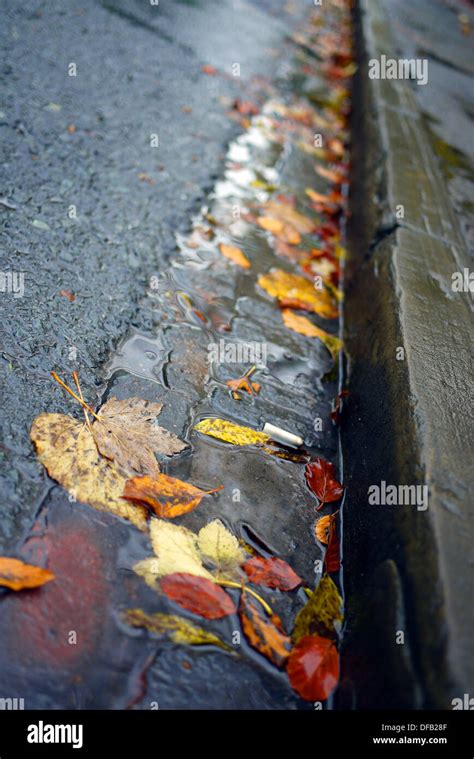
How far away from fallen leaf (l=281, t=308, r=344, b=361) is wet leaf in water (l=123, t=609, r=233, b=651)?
1194 millimetres

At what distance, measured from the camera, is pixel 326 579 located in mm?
1384

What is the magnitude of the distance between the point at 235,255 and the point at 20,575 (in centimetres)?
162

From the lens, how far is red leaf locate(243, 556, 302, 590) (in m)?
1.35

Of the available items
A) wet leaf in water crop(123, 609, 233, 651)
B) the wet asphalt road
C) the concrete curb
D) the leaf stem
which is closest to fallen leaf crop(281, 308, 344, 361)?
the concrete curb

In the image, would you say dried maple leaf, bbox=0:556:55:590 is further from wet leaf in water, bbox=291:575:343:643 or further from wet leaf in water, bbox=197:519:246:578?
wet leaf in water, bbox=291:575:343:643

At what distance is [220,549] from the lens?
4.45 ft

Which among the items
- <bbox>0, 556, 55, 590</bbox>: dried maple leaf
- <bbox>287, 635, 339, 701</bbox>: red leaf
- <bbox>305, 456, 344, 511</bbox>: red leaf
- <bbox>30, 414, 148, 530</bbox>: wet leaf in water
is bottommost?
<bbox>287, 635, 339, 701</bbox>: red leaf

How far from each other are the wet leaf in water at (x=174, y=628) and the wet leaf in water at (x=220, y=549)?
139 millimetres

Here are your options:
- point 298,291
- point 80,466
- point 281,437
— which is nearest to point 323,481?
point 281,437

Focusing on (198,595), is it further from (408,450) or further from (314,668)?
(408,450)

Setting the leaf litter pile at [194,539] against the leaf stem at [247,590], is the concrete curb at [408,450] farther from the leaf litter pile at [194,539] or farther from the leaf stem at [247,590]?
the leaf stem at [247,590]

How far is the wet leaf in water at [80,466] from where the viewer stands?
1339mm

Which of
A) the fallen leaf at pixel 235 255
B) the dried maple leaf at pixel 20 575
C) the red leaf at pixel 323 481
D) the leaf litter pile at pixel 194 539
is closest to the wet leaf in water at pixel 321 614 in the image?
the leaf litter pile at pixel 194 539

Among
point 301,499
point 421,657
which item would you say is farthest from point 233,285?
point 421,657
